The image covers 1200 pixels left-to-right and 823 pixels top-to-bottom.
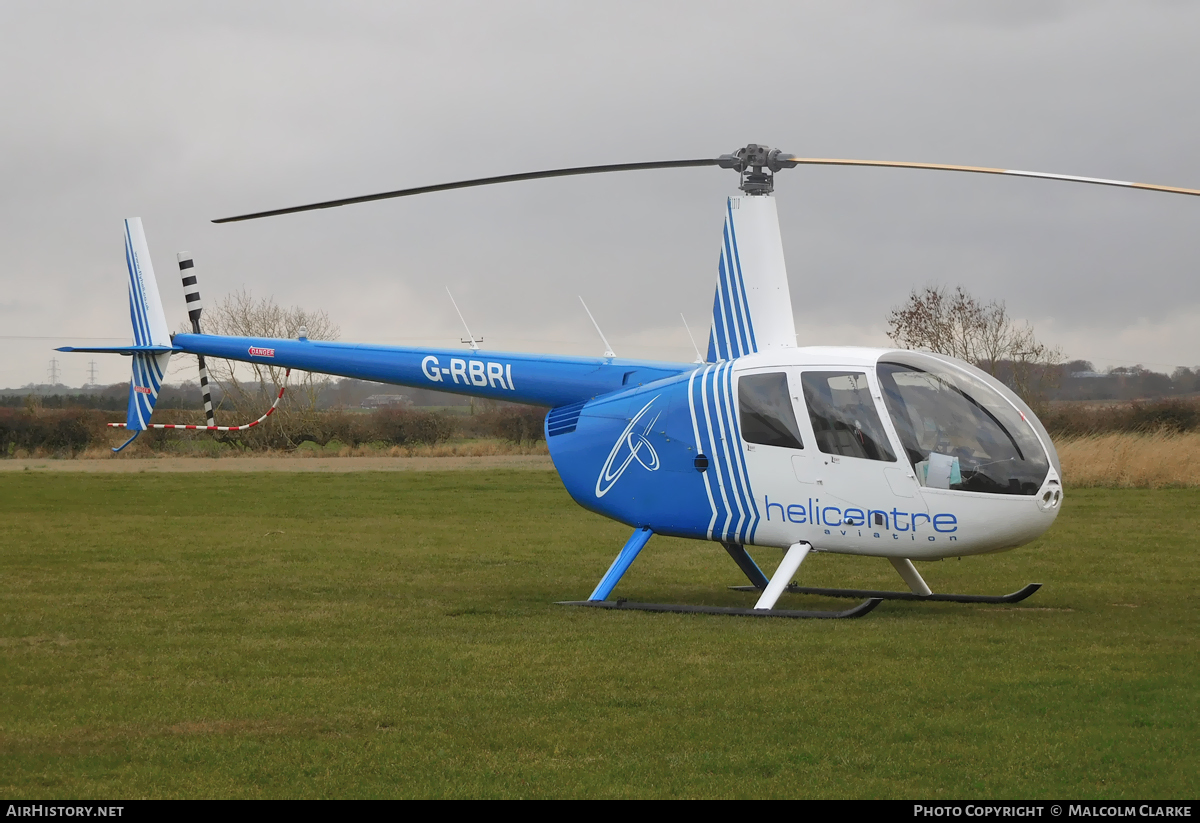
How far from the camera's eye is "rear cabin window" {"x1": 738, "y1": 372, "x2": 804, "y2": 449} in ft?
36.0

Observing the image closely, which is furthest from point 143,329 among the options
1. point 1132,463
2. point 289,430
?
point 289,430

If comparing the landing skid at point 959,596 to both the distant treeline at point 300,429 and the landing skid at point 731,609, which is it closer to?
the landing skid at point 731,609

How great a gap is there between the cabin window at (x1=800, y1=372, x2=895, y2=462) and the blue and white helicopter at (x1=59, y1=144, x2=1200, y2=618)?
1cm

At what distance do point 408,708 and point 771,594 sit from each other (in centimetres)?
438

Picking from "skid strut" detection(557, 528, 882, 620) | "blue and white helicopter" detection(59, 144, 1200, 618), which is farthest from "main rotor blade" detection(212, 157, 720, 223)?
"skid strut" detection(557, 528, 882, 620)

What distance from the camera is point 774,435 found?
1107 cm

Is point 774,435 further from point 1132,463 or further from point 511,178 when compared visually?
point 1132,463

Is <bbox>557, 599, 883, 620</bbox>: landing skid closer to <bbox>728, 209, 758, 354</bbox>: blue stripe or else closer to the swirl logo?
the swirl logo

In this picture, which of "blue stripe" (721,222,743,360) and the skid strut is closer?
the skid strut

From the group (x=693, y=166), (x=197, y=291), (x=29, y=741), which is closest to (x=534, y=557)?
(x=197, y=291)

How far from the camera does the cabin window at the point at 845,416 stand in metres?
10.6

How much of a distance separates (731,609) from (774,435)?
1644 mm

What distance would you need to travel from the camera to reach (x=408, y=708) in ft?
25.0

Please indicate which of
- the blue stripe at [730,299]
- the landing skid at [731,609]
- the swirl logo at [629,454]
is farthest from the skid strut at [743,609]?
the blue stripe at [730,299]
